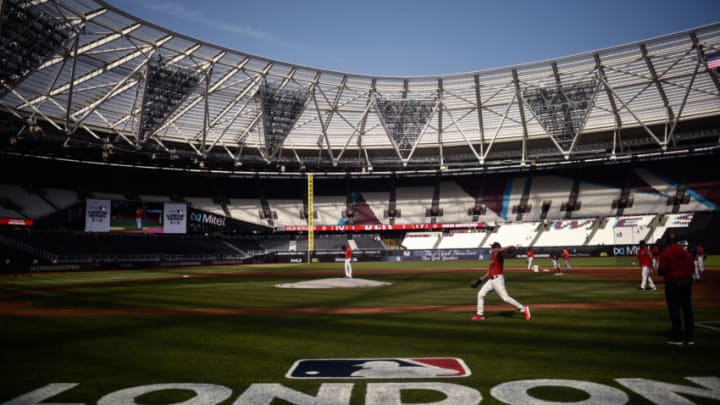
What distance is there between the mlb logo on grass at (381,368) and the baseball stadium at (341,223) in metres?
0.06

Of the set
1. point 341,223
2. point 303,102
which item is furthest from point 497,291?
point 341,223

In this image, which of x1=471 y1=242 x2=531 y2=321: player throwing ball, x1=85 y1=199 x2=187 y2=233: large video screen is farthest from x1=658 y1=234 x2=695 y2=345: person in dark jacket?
x1=85 y1=199 x2=187 y2=233: large video screen

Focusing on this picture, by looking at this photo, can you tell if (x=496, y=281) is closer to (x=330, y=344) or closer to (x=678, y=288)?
(x=678, y=288)

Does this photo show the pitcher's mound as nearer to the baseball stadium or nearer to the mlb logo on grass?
the baseball stadium

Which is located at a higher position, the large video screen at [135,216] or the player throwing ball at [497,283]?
the large video screen at [135,216]

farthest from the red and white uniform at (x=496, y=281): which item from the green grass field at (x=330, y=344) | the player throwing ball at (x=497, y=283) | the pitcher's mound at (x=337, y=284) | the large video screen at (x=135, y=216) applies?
the large video screen at (x=135, y=216)

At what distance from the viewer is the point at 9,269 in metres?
36.0

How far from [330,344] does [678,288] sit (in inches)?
254

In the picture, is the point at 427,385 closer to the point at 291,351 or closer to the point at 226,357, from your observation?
the point at 291,351

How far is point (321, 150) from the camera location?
58188 millimetres

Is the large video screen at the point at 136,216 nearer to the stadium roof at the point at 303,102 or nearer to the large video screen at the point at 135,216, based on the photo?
the large video screen at the point at 135,216

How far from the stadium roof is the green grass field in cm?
2562

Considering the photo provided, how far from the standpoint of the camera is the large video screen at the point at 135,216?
48.9 meters

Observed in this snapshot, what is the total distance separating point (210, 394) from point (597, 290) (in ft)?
56.6
